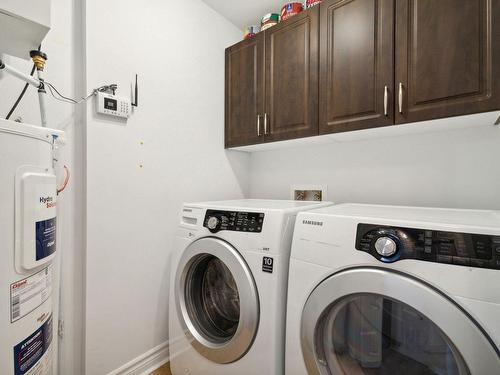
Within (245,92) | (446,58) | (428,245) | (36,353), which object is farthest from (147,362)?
(446,58)

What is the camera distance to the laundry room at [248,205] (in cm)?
68

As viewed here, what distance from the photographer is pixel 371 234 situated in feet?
2.52

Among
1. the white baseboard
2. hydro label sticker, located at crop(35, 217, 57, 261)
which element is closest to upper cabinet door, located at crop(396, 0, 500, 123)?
hydro label sticker, located at crop(35, 217, 57, 261)

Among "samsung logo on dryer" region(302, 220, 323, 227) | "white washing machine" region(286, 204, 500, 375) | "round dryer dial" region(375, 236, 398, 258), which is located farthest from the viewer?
"samsung logo on dryer" region(302, 220, 323, 227)

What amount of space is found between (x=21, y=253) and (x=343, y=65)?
1492 millimetres

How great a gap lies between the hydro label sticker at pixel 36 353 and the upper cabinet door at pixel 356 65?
1.43 metres

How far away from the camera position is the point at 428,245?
685 millimetres

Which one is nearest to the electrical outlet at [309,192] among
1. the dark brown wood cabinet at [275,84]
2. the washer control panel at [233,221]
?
the dark brown wood cabinet at [275,84]

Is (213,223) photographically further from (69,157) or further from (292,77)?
(292,77)

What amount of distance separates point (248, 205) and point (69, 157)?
0.86 m

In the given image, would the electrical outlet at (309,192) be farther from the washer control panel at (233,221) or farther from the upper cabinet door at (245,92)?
the washer control panel at (233,221)

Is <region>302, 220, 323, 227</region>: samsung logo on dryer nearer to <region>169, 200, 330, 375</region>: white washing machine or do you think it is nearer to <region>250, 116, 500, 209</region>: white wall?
<region>169, 200, 330, 375</region>: white washing machine

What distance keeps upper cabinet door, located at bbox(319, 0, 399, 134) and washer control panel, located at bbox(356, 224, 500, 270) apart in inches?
26.1

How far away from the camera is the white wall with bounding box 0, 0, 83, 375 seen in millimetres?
1087
